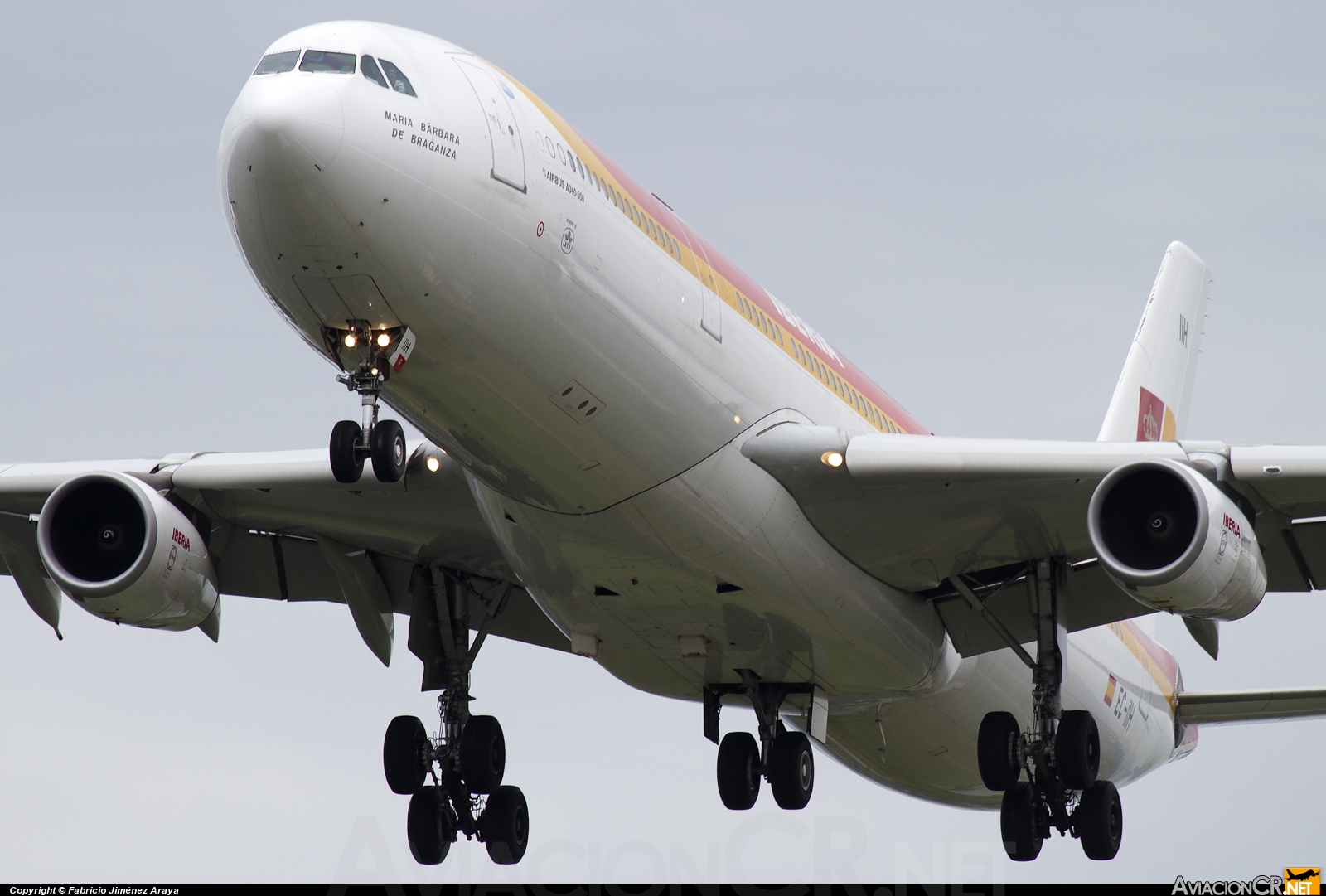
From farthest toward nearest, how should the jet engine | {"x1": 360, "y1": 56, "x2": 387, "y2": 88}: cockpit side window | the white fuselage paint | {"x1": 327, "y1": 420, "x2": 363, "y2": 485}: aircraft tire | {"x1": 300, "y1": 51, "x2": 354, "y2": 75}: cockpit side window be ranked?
the jet engine
{"x1": 327, "y1": 420, "x2": 363, "y2": 485}: aircraft tire
{"x1": 360, "y1": 56, "x2": 387, "y2": 88}: cockpit side window
{"x1": 300, "y1": 51, "x2": 354, "y2": 75}: cockpit side window
the white fuselage paint

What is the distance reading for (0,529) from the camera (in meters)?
21.4

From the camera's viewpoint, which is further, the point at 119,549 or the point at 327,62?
the point at 119,549

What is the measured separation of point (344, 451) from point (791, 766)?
333 inches

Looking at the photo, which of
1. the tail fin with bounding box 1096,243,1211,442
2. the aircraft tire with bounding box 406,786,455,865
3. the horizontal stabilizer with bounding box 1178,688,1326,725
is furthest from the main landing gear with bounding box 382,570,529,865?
the tail fin with bounding box 1096,243,1211,442

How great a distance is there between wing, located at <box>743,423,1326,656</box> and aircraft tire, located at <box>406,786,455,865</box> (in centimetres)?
615

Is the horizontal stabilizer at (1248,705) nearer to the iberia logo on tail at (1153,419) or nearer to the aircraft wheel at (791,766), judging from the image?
the iberia logo on tail at (1153,419)

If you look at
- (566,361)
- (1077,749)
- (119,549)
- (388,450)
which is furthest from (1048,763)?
(119,549)

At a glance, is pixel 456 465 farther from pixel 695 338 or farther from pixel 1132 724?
pixel 1132 724

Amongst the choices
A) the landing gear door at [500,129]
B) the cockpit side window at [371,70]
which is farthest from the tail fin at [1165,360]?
the cockpit side window at [371,70]

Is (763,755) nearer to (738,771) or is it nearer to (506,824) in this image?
(738,771)

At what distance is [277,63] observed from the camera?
13812 millimetres

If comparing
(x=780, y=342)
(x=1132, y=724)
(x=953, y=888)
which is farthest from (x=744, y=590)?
(x=1132, y=724)

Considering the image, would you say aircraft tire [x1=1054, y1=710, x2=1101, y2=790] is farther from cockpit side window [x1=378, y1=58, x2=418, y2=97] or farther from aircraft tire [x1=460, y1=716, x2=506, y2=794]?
cockpit side window [x1=378, y1=58, x2=418, y2=97]

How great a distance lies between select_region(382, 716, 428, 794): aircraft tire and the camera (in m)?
21.5
